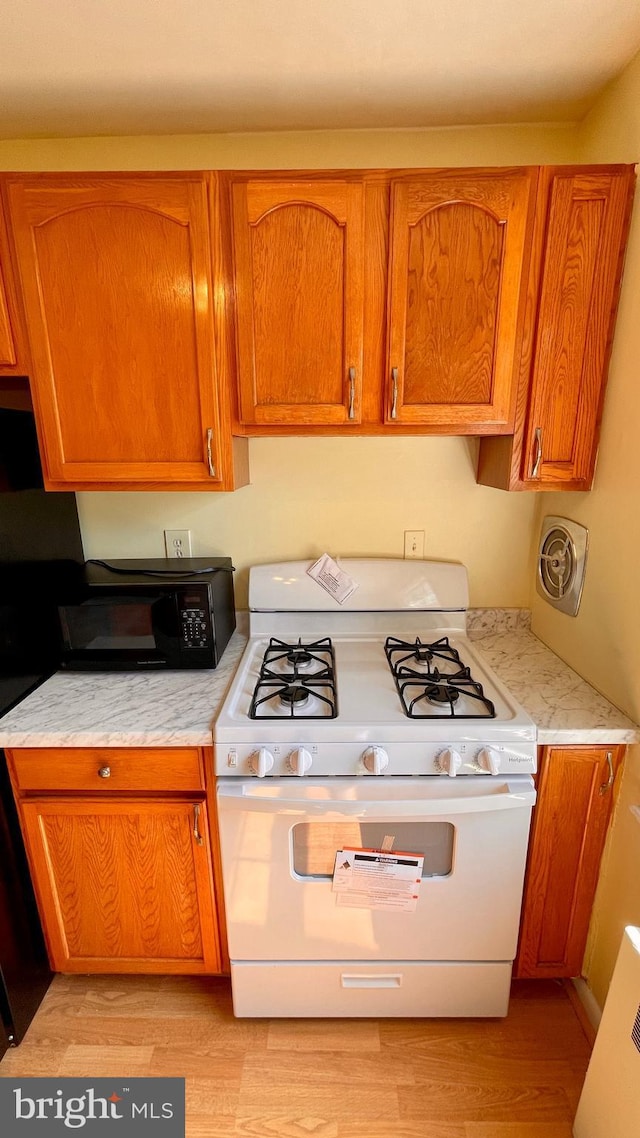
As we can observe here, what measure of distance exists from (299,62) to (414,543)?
1.29 metres

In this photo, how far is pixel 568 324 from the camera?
133cm

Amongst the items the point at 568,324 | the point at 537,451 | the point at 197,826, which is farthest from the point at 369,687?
the point at 568,324

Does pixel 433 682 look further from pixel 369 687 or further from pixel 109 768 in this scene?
pixel 109 768

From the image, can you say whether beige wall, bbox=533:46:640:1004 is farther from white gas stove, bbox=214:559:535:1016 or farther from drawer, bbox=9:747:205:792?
drawer, bbox=9:747:205:792

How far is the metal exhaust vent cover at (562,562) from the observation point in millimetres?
1512

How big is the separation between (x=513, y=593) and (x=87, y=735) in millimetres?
1408

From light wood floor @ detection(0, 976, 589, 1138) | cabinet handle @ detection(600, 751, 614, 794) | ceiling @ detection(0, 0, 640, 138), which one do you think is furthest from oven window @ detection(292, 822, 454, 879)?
ceiling @ detection(0, 0, 640, 138)

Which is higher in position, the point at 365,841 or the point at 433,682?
the point at 433,682

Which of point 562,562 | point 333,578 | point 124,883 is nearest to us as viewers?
point 124,883

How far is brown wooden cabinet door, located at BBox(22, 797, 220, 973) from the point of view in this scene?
133 centimetres

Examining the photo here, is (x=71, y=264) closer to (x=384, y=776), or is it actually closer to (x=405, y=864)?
(x=384, y=776)

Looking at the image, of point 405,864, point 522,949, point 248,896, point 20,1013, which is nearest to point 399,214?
point 405,864

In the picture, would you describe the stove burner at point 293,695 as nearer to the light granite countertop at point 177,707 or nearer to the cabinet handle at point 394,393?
the light granite countertop at point 177,707

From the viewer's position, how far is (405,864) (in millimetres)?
1263
